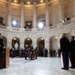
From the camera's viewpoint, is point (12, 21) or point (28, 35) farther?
point (12, 21)

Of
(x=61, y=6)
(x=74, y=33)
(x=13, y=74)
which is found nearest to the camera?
(x=13, y=74)

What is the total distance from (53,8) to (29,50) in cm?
2121

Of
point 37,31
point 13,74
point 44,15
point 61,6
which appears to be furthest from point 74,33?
point 13,74

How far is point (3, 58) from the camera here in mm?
10141

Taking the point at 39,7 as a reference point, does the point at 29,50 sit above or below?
below

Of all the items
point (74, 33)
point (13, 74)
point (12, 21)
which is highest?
point (12, 21)

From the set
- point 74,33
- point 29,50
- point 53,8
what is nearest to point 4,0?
point 53,8

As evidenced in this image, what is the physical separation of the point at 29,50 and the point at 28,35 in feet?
60.0

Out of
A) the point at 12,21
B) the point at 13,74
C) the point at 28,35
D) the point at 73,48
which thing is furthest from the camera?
the point at 12,21

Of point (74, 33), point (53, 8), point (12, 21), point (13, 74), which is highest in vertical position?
point (53, 8)

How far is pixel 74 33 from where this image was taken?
27188mm

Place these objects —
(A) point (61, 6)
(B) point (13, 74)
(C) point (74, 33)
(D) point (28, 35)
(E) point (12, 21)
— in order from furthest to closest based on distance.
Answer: (E) point (12, 21) < (D) point (28, 35) < (A) point (61, 6) < (C) point (74, 33) < (B) point (13, 74)

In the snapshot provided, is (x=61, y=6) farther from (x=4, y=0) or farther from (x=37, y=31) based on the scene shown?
(x=4, y=0)

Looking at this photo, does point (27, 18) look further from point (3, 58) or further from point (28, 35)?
point (3, 58)
